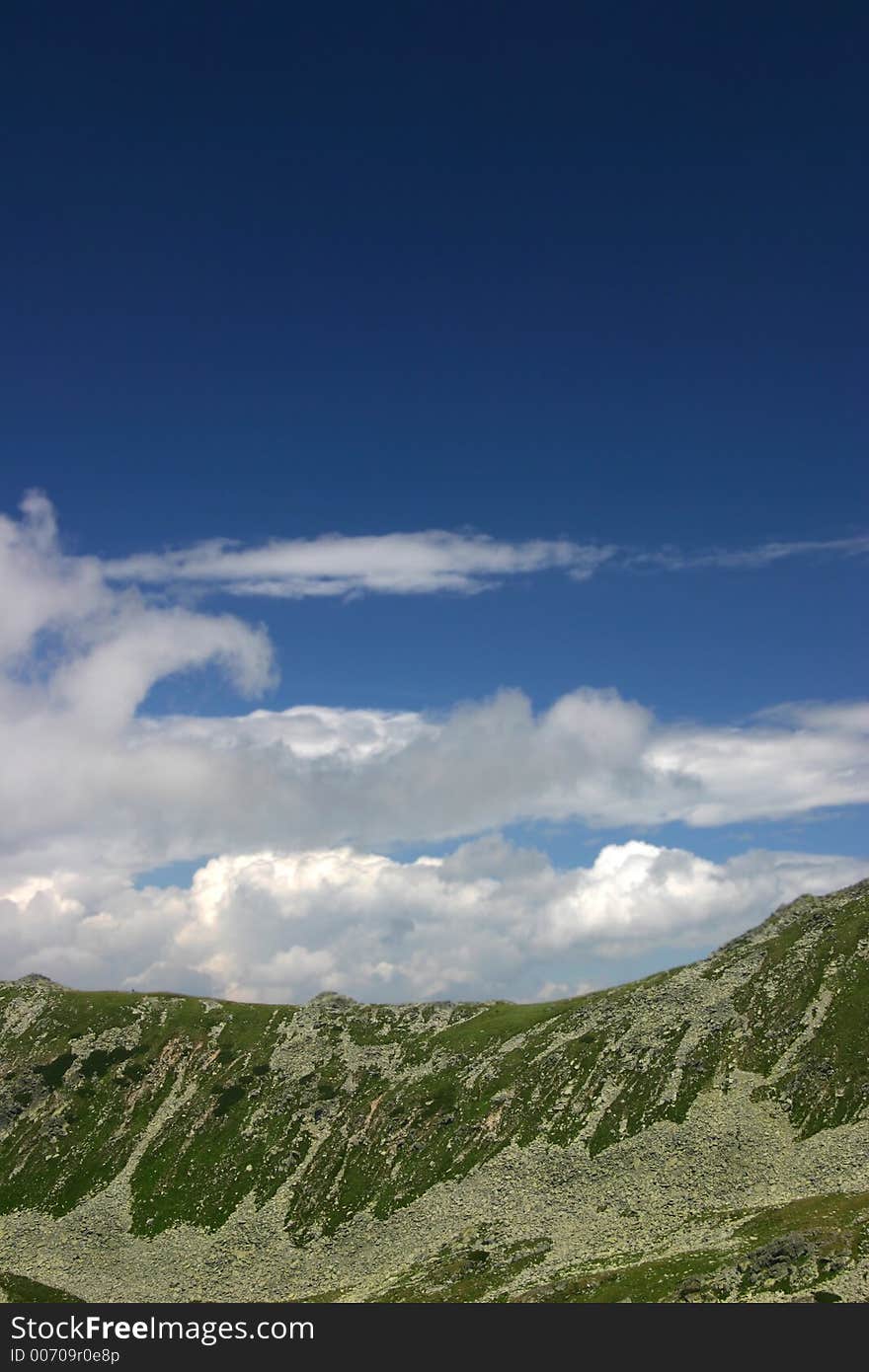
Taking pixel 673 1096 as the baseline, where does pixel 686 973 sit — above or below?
above

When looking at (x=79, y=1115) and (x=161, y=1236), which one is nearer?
(x=161, y=1236)

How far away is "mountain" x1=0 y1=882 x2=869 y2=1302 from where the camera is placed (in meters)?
90.1

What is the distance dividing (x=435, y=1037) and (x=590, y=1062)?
3602cm

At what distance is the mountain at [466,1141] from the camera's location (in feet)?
295

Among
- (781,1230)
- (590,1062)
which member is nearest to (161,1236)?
(590,1062)

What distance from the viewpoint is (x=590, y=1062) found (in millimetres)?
137000

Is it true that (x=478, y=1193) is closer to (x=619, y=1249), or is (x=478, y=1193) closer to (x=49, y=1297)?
(x=619, y=1249)

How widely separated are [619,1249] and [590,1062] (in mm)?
48050

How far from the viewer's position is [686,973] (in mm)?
154000

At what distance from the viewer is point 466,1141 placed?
422 feet

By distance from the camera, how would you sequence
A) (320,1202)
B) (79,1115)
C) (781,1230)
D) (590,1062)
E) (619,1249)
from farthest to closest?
(79,1115)
(590,1062)
(320,1202)
(619,1249)
(781,1230)
